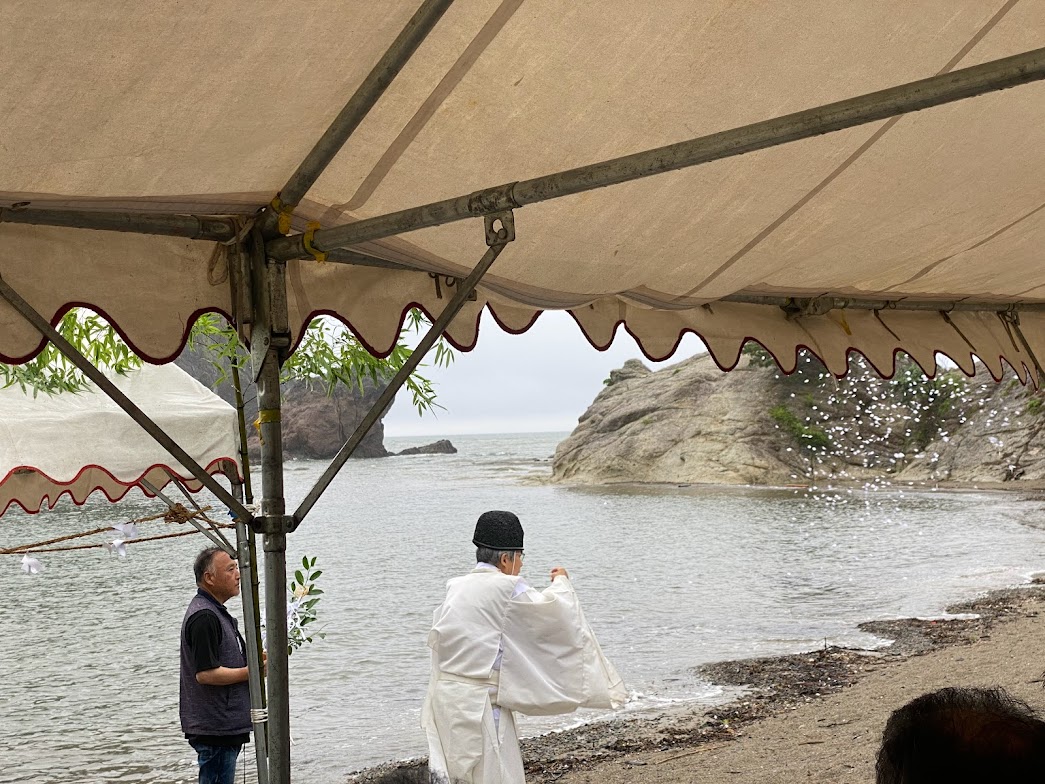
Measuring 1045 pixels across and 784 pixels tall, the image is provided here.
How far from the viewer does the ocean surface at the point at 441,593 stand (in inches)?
547

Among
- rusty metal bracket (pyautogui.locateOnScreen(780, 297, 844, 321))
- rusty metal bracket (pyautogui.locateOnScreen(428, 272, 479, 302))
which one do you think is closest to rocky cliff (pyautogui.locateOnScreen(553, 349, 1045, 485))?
rusty metal bracket (pyautogui.locateOnScreen(780, 297, 844, 321))

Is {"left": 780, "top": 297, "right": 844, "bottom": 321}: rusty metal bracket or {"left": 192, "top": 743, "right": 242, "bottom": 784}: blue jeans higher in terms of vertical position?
{"left": 780, "top": 297, "right": 844, "bottom": 321}: rusty metal bracket

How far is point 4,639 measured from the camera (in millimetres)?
23469

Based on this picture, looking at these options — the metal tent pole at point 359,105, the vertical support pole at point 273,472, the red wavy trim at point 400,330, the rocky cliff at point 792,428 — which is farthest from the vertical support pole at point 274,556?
the rocky cliff at point 792,428

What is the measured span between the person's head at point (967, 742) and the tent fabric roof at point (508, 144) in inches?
64.1

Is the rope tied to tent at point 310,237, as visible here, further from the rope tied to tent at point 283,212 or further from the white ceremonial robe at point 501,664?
the white ceremonial robe at point 501,664

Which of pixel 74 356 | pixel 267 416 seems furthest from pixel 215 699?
pixel 74 356

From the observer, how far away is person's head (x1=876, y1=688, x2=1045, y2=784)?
0.90 meters

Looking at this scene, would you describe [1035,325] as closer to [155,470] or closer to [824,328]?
[824,328]

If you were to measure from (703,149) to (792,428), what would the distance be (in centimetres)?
3979

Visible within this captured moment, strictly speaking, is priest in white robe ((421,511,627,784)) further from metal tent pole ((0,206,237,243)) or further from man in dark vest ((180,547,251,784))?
metal tent pole ((0,206,237,243))

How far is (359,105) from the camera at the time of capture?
2400 millimetres

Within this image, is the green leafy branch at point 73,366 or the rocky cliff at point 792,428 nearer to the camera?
the green leafy branch at point 73,366

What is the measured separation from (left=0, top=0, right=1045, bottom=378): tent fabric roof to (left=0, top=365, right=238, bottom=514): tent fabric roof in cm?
234
